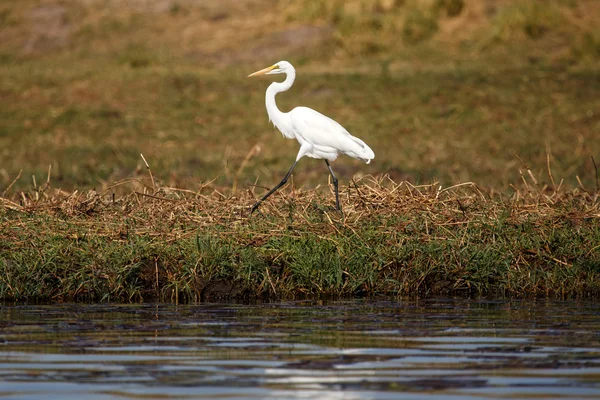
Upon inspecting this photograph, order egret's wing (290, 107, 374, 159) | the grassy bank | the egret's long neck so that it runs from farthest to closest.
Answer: the egret's long neck → egret's wing (290, 107, 374, 159) → the grassy bank

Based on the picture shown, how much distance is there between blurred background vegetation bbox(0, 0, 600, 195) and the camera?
15.0m

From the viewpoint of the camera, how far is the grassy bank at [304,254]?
7.55 m

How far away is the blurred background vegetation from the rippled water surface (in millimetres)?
5078

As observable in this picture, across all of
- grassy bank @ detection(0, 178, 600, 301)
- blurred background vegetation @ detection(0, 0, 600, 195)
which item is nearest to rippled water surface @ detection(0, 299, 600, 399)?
grassy bank @ detection(0, 178, 600, 301)

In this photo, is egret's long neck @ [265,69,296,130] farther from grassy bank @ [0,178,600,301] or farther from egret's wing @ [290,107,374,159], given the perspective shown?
grassy bank @ [0,178,600,301]

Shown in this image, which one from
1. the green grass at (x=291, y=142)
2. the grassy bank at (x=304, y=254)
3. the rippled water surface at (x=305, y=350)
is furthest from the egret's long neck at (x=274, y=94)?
the rippled water surface at (x=305, y=350)

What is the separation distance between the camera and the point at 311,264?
7641mm

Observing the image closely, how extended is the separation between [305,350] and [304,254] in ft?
7.46

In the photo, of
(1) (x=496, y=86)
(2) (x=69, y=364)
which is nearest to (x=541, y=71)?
(1) (x=496, y=86)

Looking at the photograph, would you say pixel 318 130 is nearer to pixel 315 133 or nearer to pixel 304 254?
pixel 315 133

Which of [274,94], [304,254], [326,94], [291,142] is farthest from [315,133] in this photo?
[326,94]

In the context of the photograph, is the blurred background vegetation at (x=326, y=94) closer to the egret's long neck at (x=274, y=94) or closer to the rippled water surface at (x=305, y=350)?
the egret's long neck at (x=274, y=94)

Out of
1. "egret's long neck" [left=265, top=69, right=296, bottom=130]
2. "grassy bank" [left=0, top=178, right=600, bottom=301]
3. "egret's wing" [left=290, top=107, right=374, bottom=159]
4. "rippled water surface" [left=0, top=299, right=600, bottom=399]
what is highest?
"egret's long neck" [left=265, top=69, right=296, bottom=130]

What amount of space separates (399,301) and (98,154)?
894cm
